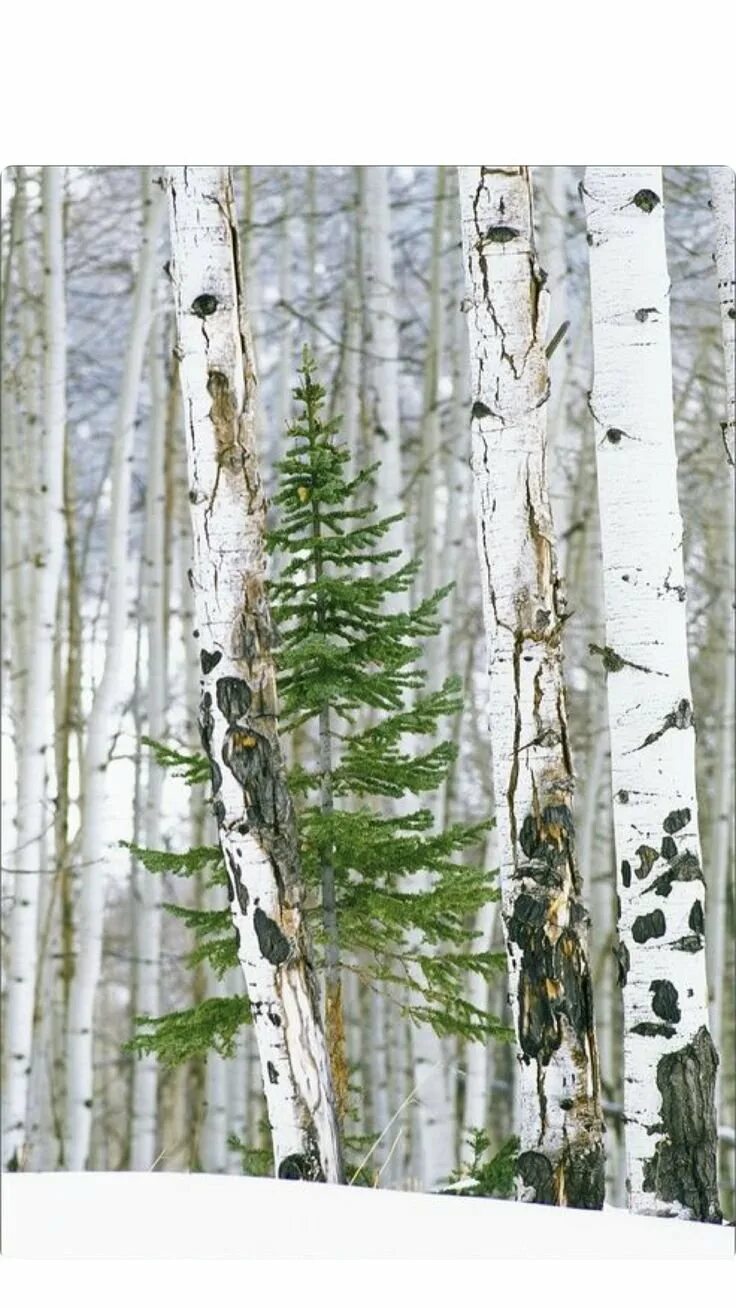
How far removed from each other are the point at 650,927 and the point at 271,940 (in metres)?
A: 0.64

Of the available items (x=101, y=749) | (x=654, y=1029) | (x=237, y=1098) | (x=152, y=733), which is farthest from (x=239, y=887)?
(x=237, y=1098)

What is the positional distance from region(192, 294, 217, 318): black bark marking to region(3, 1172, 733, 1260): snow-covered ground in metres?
1.51

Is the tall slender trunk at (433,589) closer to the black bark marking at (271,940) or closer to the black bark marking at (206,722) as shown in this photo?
the black bark marking at (271,940)

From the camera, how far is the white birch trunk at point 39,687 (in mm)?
3389

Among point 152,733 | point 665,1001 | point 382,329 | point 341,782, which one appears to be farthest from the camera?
point 152,733

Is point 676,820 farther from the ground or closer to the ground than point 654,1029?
farther from the ground

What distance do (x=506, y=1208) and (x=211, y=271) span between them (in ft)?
5.56

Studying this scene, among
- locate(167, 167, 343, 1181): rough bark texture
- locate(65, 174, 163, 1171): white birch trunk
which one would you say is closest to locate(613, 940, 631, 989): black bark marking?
locate(167, 167, 343, 1181): rough bark texture

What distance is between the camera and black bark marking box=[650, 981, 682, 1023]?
7.62 feet

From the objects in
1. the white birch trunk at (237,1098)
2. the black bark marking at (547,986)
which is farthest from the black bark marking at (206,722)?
the white birch trunk at (237,1098)

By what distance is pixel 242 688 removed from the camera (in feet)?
8.01

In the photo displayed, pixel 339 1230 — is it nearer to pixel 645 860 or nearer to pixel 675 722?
pixel 645 860

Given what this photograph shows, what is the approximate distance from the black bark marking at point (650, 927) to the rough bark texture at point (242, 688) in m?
0.57
